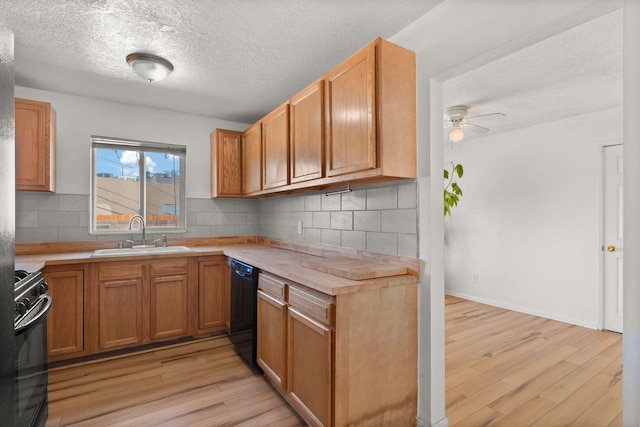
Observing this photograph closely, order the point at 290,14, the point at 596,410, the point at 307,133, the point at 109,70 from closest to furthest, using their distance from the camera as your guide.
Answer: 1. the point at 290,14
2. the point at 596,410
3. the point at 307,133
4. the point at 109,70

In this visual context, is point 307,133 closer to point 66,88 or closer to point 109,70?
point 109,70

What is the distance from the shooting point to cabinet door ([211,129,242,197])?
372cm

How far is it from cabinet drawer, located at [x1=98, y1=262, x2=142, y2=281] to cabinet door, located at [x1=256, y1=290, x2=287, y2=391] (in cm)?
131

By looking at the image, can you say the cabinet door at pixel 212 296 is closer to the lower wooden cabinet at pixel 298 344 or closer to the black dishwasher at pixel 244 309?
the black dishwasher at pixel 244 309

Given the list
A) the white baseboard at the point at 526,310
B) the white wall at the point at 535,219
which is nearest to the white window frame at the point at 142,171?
the white wall at the point at 535,219

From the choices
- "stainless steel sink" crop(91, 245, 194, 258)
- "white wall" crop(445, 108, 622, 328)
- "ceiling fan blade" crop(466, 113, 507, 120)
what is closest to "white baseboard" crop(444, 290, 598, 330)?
"white wall" crop(445, 108, 622, 328)

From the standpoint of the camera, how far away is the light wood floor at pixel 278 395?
2016 millimetres

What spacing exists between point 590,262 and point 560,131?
1.58 metres

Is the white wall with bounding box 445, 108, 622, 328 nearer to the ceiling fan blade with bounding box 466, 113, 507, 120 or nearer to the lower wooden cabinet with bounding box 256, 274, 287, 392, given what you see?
the ceiling fan blade with bounding box 466, 113, 507, 120

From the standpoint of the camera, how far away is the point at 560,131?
3.88 m

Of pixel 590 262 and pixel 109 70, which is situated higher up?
pixel 109 70

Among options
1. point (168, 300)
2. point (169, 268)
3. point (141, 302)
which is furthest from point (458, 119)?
point (141, 302)

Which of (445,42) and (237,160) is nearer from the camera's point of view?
(445,42)

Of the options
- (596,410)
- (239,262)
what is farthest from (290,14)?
(596,410)
